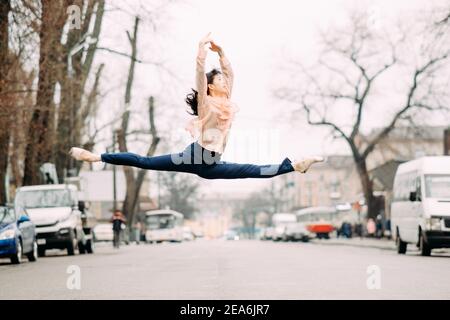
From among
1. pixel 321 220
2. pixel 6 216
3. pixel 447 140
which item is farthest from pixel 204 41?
pixel 321 220

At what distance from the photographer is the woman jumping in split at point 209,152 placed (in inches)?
402

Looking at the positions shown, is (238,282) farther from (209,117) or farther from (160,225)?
(160,225)

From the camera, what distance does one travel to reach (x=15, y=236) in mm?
26234

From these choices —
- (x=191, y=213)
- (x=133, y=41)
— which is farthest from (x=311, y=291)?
(x=191, y=213)

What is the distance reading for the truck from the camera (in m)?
33.3

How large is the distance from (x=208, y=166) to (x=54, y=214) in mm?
24298

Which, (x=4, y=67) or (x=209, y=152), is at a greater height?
(x=4, y=67)

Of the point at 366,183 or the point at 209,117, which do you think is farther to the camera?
the point at 366,183

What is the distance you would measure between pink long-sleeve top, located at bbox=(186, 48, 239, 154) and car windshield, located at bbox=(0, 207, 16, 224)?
56.3 ft

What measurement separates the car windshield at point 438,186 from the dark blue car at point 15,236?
11073mm

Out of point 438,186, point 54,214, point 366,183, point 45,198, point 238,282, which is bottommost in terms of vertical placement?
point 238,282

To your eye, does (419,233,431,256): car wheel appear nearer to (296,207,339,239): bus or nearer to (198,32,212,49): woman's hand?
(198,32,212,49): woman's hand

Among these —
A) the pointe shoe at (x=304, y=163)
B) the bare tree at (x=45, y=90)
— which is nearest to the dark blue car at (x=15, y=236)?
the bare tree at (x=45, y=90)

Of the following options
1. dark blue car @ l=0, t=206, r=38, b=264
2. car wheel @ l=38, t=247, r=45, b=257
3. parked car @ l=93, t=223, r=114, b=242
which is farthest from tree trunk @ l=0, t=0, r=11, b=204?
parked car @ l=93, t=223, r=114, b=242
